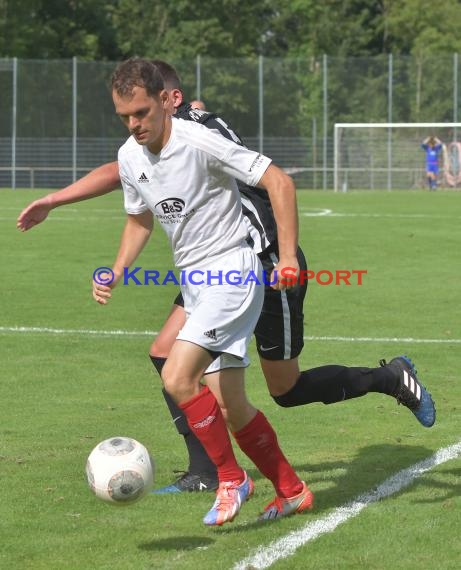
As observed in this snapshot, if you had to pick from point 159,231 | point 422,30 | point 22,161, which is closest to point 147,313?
point 159,231

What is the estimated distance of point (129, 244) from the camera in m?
6.14

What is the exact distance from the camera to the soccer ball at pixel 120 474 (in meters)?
5.38

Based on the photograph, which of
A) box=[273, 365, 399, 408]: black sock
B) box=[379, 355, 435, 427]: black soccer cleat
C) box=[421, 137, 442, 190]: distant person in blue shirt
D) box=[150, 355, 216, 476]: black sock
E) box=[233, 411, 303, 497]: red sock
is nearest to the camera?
box=[233, 411, 303, 497]: red sock

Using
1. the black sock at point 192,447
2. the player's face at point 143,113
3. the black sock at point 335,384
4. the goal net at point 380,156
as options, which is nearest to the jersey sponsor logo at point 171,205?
the player's face at point 143,113

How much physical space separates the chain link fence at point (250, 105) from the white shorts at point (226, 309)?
37385 millimetres

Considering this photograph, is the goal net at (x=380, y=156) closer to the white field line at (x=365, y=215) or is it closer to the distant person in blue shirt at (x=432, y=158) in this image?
the distant person in blue shirt at (x=432, y=158)

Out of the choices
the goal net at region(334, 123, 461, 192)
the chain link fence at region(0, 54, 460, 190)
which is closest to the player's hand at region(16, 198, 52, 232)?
the goal net at region(334, 123, 461, 192)

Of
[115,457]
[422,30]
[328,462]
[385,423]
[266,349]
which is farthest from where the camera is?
[422,30]

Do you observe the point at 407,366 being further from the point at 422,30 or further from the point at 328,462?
the point at 422,30

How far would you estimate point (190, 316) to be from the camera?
217 inches

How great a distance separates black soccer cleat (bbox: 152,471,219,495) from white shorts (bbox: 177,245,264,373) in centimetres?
91

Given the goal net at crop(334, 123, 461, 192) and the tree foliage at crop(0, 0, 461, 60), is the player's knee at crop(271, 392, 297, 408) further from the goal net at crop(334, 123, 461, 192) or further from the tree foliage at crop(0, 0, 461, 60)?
the tree foliage at crop(0, 0, 461, 60)

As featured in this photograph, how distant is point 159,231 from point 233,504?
1848cm

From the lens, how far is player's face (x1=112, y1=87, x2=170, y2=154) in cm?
531
